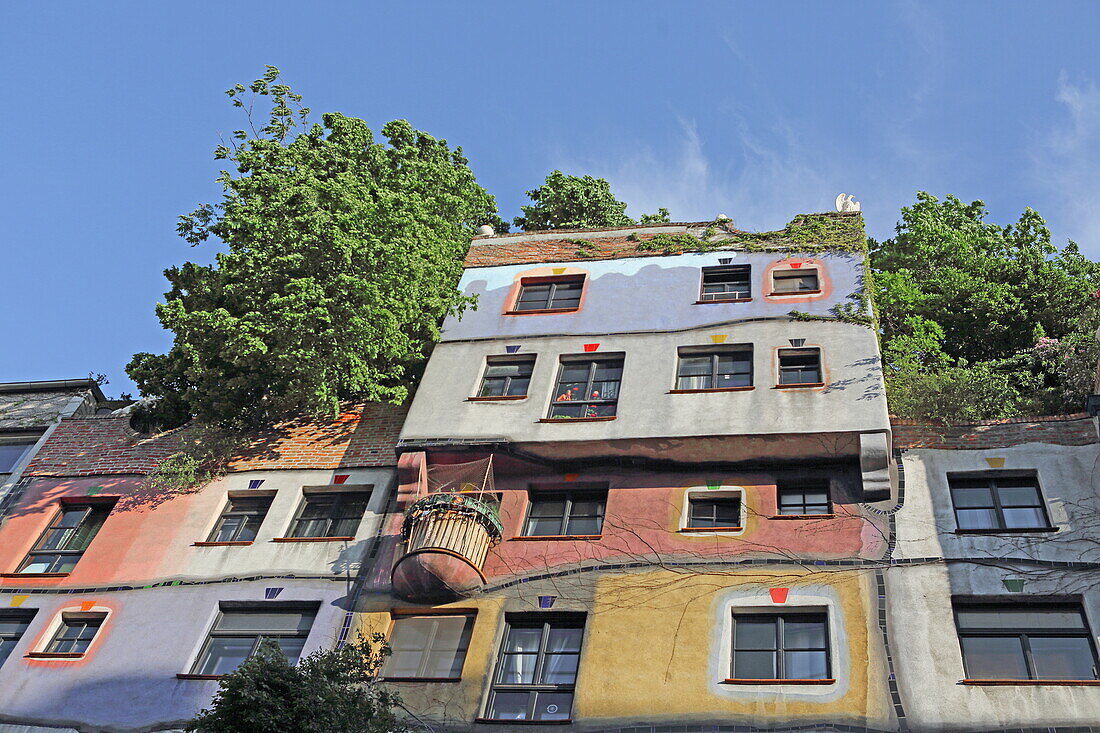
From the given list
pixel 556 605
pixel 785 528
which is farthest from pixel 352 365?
pixel 785 528

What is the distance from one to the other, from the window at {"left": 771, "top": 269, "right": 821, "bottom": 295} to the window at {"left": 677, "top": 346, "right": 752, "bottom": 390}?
1.92 metres

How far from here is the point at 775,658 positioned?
14227 millimetres

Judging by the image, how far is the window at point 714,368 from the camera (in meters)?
18.3

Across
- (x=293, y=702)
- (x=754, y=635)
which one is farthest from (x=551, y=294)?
(x=293, y=702)

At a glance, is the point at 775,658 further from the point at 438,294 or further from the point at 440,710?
the point at 438,294

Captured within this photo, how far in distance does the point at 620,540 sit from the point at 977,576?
5003mm

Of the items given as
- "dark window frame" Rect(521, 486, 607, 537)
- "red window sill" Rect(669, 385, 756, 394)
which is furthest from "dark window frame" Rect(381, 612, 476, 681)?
"red window sill" Rect(669, 385, 756, 394)

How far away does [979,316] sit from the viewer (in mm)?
25406

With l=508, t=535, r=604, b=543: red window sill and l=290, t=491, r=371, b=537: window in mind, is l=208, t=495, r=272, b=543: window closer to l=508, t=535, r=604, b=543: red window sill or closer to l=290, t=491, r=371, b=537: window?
l=290, t=491, r=371, b=537: window

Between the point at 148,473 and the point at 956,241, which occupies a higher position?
the point at 956,241

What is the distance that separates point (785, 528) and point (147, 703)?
31.2ft

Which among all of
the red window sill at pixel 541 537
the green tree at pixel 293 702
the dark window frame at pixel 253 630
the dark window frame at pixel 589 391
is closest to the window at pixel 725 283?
the dark window frame at pixel 589 391

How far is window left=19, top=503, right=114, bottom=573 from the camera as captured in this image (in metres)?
18.5

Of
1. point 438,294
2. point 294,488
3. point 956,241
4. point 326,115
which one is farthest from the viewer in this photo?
point 956,241
